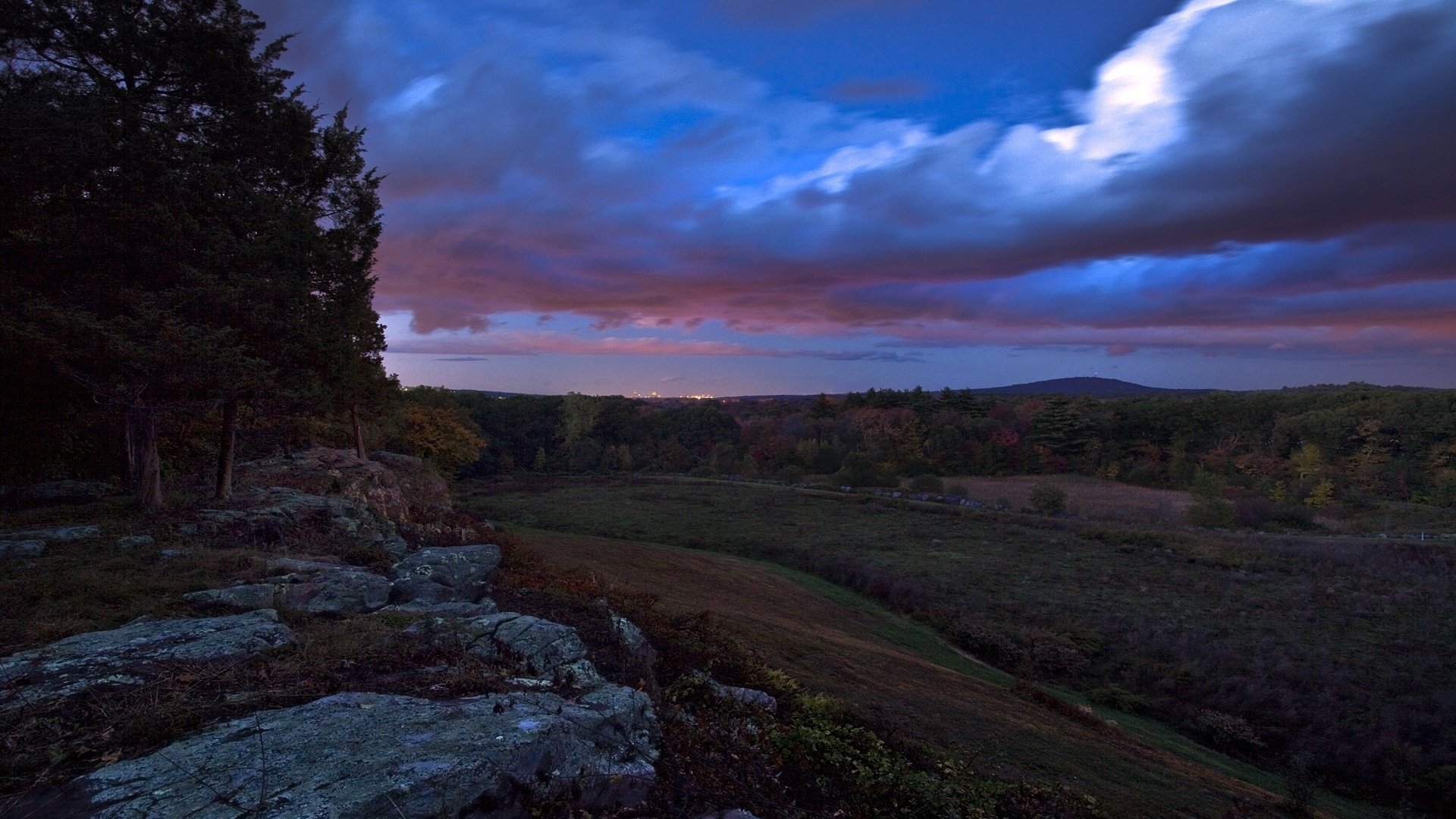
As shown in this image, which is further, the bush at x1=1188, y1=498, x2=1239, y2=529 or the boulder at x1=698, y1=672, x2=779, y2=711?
the bush at x1=1188, y1=498, x2=1239, y2=529

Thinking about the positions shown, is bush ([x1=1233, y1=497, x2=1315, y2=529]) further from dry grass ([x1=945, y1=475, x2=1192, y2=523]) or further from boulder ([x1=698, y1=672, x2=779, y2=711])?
boulder ([x1=698, y1=672, x2=779, y2=711])

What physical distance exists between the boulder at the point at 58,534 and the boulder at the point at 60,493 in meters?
4.60

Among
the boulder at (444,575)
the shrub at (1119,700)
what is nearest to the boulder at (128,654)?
the boulder at (444,575)

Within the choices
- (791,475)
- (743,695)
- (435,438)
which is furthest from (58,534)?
(791,475)

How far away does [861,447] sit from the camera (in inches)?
3081

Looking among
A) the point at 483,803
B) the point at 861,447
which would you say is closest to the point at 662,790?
the point at 483,803

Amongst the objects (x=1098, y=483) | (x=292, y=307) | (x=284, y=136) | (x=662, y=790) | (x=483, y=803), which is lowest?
(x=1098, y=483)

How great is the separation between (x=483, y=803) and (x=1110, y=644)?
2116cm

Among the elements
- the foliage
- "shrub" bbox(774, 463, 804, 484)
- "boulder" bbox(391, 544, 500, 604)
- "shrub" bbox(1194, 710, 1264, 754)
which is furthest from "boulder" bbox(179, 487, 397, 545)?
"shrub" bbox(774, 463, 804, 484)

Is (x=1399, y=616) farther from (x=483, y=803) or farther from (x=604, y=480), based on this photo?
(x=604, y=480)

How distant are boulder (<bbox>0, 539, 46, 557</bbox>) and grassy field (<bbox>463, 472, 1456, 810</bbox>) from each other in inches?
806

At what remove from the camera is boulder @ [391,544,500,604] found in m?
8.05

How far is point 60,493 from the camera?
1352 cm

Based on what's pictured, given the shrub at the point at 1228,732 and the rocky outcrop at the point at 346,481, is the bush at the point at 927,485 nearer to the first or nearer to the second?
the shrub at the point at 1228,732
